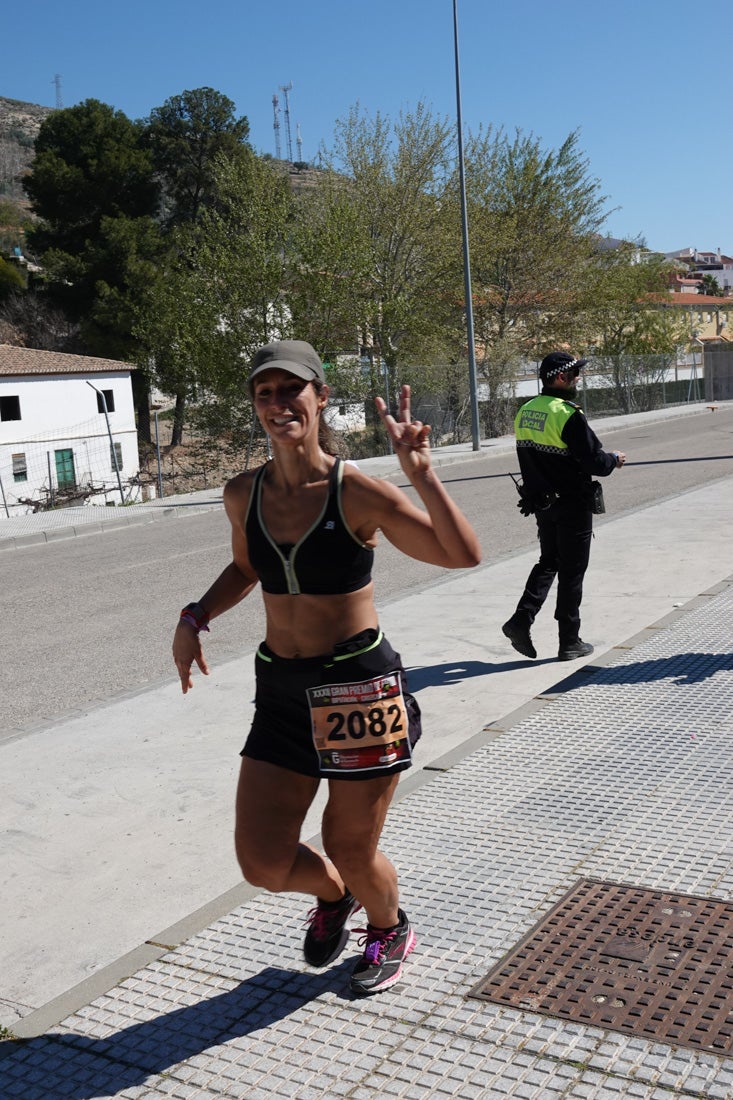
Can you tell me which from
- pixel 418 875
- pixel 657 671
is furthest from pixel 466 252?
pixel 418 875

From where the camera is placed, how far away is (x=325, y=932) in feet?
10.9

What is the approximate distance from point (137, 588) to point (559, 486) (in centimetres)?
549

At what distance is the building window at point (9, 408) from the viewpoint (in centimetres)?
5056

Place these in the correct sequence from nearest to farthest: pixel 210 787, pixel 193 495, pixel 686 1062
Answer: pixel 686 1062 → pixel 210 787 → pixel 193 495

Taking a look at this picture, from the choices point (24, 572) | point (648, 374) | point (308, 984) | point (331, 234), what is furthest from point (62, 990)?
point (648, 374)

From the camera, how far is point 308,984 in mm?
3354

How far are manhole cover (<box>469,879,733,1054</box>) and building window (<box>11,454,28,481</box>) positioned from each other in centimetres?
4386

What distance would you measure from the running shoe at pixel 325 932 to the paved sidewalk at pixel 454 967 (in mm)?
86

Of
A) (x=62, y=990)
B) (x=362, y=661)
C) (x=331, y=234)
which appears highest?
(x=331, y=234)

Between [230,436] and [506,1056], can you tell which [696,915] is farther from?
[230,436]

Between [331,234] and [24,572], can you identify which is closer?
→ [24,572]

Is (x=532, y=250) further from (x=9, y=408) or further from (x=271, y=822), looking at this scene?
(x=271, y=822)

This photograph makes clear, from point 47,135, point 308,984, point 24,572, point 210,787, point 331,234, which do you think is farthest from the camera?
point 47,135

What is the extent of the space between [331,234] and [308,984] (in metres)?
26.9
